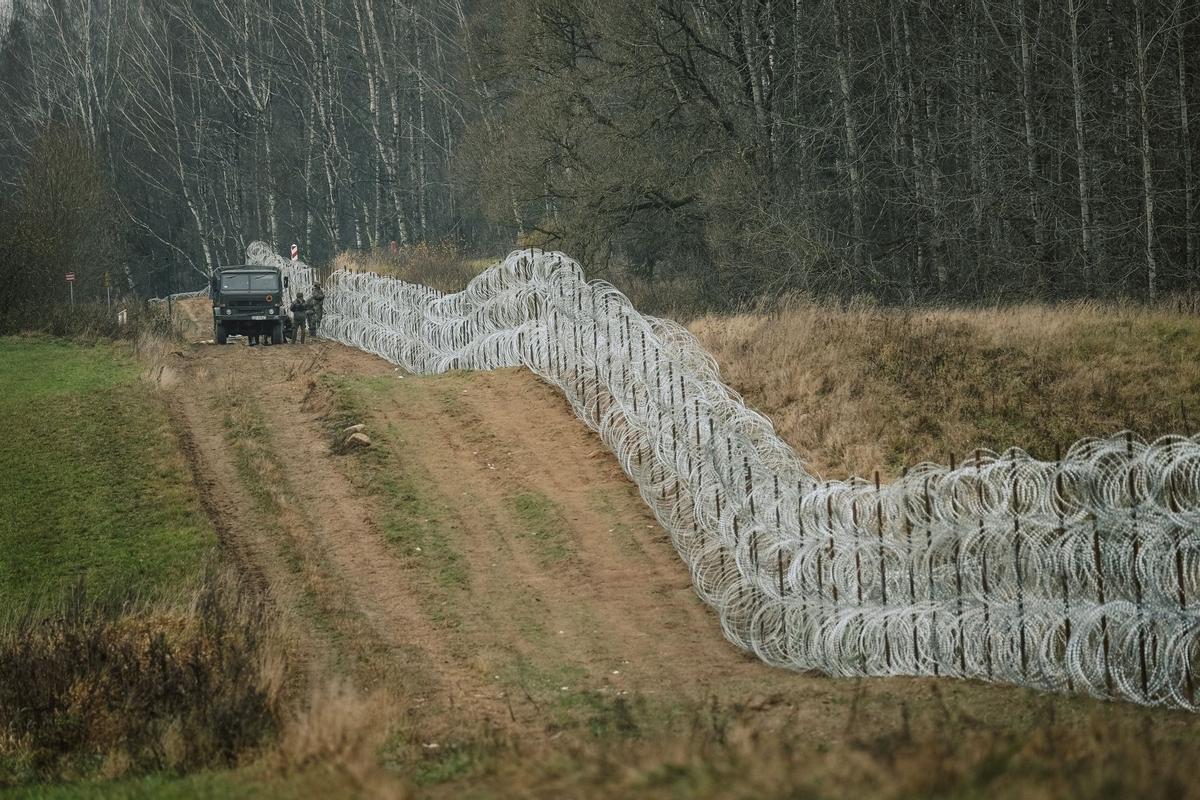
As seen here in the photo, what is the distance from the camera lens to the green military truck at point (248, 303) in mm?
36062

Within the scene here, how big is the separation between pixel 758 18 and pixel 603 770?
3116cm

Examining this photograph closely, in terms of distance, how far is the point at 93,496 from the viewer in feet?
60.8

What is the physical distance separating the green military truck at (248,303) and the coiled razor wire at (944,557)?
20.2 meters

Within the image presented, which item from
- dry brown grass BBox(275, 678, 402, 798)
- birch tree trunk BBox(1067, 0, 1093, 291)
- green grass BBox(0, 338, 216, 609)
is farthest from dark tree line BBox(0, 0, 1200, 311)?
dry brown grass BBox(275, 678, 402, 798)

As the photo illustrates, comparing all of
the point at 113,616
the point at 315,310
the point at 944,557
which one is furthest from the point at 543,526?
the point at 315,310

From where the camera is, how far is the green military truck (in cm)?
3606

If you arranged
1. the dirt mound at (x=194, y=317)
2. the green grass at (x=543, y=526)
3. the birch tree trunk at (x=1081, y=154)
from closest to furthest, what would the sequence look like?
the green grass at (x=543, y=526) → the birch tree trunk at (x=1081, y=154) → the dirt mound at (x=194, y=317)

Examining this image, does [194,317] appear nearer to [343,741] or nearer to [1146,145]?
[1146,145]

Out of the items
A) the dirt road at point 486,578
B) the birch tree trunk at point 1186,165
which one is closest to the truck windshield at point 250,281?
the dirt road at point 486,578

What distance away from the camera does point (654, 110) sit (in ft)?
116

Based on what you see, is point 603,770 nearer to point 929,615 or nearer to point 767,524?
point 929,615

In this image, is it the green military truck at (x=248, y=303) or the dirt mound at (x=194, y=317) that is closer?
the green military truck at (x=248, y=303)

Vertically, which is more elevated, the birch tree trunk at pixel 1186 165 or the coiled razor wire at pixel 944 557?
the birch tree trunk at pixel 1186 165

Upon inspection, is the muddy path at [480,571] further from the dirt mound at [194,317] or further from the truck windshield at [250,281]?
the dirt mound at [194,317]
